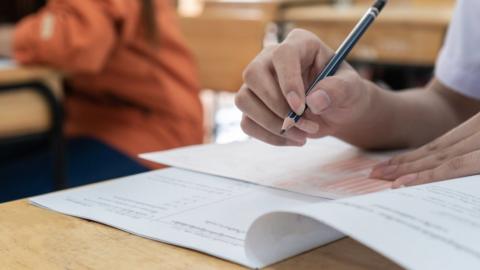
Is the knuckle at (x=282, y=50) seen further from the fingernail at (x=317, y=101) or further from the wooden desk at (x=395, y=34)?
the wooden desk at (x=395, y=34)

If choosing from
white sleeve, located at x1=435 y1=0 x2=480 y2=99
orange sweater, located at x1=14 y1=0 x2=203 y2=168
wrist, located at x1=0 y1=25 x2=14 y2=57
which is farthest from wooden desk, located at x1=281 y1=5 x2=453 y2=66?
white sleeve, located at x1=435 y1=0 x2=480 y2=99

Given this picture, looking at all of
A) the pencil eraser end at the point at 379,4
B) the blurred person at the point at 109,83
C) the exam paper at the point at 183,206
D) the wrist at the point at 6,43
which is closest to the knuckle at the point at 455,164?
the exam paper at the point at 183,206

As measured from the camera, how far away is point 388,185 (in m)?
0.63

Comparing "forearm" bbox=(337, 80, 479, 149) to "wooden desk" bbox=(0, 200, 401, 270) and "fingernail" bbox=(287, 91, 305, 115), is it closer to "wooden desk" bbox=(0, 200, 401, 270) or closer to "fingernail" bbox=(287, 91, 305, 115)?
"fingernail" bbox=(287, 91, 305, 115)

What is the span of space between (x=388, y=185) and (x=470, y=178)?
0.10 metres

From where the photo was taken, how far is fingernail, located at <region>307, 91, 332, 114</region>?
61 cm

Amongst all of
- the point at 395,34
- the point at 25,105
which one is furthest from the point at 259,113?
the point at 395,34

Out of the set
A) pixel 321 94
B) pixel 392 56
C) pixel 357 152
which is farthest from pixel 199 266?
pixel 392 56

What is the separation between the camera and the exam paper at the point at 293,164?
638mm

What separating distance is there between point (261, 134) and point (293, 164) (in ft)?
0.20

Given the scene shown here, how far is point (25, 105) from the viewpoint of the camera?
160cm

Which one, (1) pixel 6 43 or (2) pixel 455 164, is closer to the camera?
(2) pixel 455 164

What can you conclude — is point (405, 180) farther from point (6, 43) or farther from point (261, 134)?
point (6, 43)

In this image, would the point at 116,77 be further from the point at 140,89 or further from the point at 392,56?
the point at 392,56
